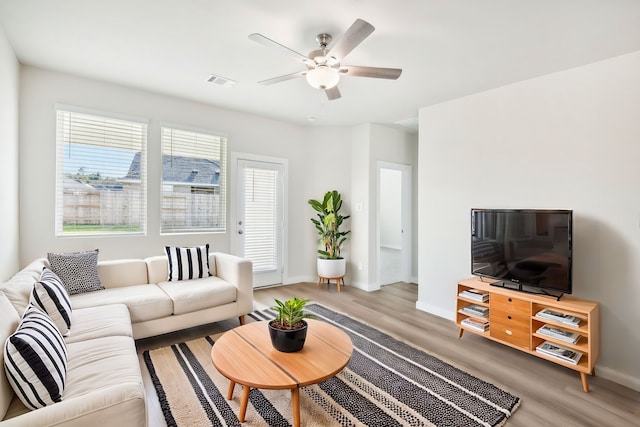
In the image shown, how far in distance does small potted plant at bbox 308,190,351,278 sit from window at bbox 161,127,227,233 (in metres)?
1.56

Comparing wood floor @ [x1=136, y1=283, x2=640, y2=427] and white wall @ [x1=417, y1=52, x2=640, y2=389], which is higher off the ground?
white wall @ [x1=417, y1=52, x2=640, y2=389]

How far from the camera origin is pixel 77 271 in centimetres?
284

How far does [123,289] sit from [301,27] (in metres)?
2.89

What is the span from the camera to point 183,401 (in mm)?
2084

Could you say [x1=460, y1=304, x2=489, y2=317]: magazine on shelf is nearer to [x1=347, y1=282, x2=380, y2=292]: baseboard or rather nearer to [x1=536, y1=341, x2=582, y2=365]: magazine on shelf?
[x1=536, y1=341, x2=582, y2=365]: magazine on shelf

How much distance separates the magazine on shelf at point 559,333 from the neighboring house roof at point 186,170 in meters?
4.11

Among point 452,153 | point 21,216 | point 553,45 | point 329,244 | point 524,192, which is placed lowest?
point 329,244

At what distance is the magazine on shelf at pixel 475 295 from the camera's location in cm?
304

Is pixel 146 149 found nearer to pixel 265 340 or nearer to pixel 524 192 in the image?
pixel 265 340

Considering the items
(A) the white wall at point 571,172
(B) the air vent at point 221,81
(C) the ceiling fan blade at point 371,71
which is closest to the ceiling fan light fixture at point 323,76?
(C) the ceiling fan blade at point 371,71

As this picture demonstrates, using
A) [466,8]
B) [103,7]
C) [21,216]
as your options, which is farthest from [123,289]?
[466,8]

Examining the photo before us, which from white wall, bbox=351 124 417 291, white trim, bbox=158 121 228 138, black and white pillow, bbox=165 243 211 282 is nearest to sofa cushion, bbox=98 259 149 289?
black and white pillow, bbox=165 243 211 282

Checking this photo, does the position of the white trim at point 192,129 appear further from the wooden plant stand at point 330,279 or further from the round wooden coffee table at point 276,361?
the round wooden coffee table at point 276,361

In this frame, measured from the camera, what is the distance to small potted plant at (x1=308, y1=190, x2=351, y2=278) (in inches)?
193
